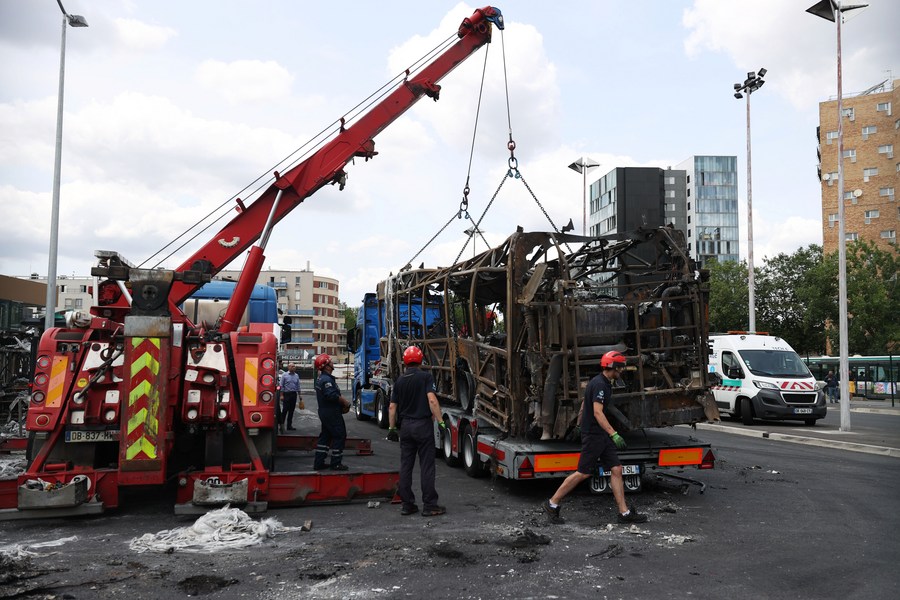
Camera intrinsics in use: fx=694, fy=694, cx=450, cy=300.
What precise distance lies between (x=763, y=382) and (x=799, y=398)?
1.03m

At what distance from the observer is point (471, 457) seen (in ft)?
33.0

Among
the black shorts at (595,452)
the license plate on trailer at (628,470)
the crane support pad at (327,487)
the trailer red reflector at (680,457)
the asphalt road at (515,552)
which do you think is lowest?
the asphalt road at (515,552)

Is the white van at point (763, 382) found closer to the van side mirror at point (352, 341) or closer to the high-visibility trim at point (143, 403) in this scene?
the van side mirror at point (352, 341)

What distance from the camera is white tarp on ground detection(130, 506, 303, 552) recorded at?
6179 millimetres

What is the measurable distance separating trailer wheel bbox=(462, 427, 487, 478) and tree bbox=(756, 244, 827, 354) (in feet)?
117

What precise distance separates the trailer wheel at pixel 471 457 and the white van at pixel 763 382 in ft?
32.5

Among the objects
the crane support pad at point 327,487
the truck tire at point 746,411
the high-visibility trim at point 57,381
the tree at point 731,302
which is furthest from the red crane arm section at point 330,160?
the tree at point 731,302

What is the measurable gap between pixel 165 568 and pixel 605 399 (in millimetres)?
4330

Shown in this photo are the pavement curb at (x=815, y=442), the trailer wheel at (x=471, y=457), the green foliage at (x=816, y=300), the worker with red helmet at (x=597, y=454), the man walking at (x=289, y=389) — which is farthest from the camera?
the green foliage at (x=816, y=300)

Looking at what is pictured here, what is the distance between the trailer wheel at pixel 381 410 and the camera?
16848 mm

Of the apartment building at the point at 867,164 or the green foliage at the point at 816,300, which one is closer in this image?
the green foliage at the point at 816,300

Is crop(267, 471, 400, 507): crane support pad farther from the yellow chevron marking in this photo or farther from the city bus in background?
the city bus in background

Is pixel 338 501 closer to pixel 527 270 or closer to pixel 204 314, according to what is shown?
pixel 527 270

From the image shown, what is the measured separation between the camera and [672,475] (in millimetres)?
9859
